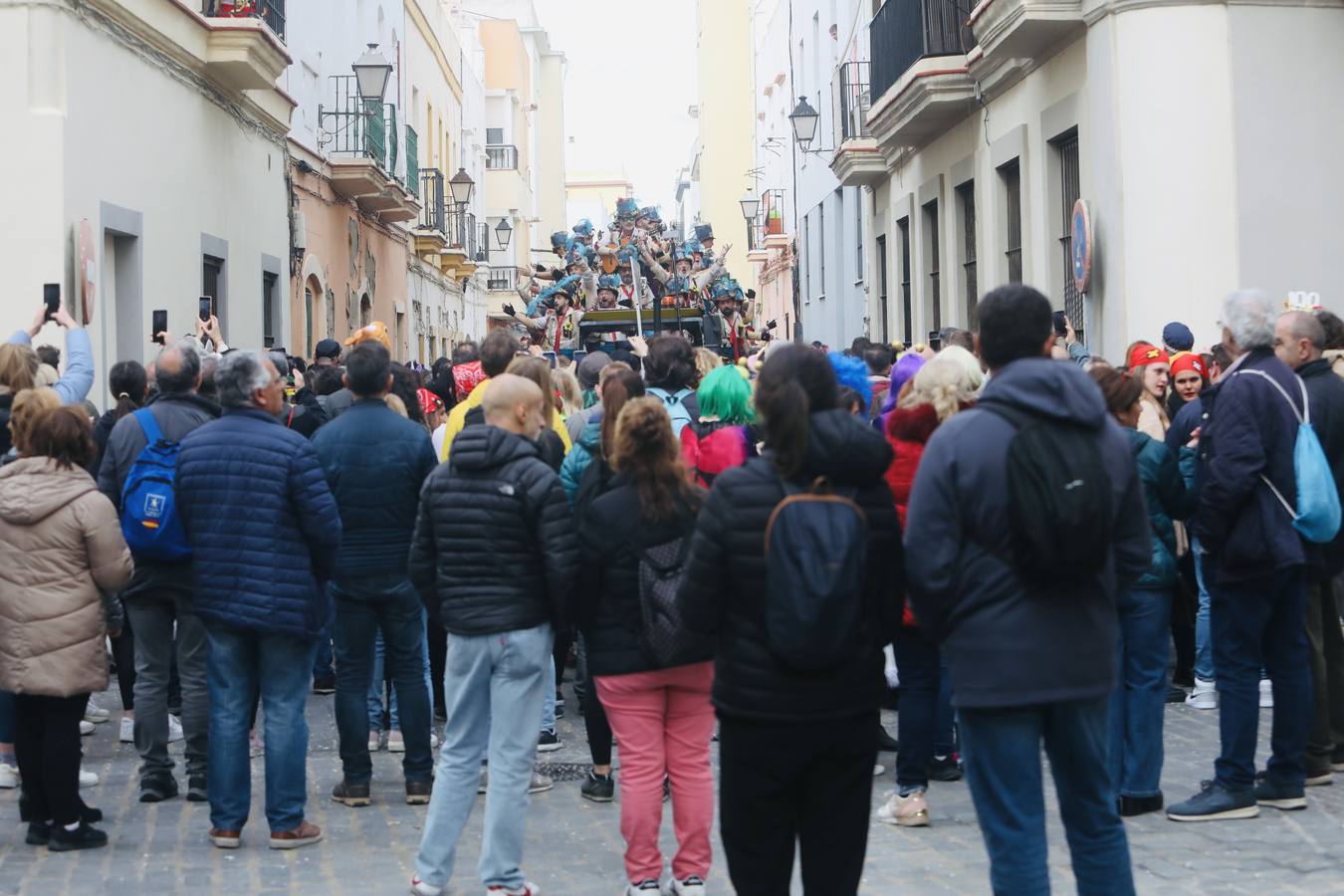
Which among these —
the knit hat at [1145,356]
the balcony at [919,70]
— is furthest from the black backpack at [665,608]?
the balcony at [919,70]

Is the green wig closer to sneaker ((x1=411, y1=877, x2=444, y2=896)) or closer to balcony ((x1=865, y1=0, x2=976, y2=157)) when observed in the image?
sneaker ((x1=411, y1=877, x2=444, y2=896))

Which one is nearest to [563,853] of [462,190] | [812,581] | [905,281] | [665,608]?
[665,608]

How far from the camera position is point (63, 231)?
1212cm

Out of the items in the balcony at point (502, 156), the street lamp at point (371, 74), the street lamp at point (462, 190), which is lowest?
the street lamp at point (371, 74)

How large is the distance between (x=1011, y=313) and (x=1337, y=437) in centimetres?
301

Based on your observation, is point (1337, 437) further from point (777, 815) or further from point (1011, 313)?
point (777, 815)

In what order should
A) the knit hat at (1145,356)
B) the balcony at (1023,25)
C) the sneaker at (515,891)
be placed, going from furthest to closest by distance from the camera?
the balcony at (1023,25) < the knit hat at (1145,356) < the sneaker at (515,891)

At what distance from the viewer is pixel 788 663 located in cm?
445

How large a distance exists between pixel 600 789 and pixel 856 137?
17858mm

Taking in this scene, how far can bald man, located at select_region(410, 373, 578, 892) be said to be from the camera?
5.82 meters

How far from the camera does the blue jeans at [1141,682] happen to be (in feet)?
21.8

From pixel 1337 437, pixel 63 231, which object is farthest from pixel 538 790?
pixel 63 231

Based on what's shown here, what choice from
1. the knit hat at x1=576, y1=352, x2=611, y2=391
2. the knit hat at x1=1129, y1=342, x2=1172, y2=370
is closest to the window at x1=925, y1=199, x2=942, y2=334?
the knit hat at x1=576, y1=352, x2=611, y2=391

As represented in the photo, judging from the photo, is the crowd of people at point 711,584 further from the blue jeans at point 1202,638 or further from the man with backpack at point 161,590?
the blue jeans at point 1202,638
